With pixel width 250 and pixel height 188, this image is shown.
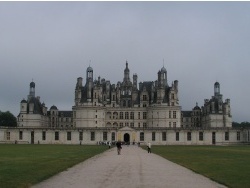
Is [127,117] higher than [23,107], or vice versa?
[23,107]

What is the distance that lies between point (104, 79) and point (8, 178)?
104 meters

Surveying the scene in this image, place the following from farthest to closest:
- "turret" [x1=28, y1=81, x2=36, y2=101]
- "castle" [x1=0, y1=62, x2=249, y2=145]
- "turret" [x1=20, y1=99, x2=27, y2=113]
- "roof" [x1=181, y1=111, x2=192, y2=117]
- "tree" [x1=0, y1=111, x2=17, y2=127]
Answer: "roof" [x1=181, y1=111, x2=192, y2=117] → "tree" [x1=0, y1=111, x2=17, y2=127] → "turret" [x1=28, y1=81, x2=36, y2=101] → "turret" [x1=20, y1=99, x2=27, y2=113] → "castle" [x1=0, y1=62, x2=249, y2=145]

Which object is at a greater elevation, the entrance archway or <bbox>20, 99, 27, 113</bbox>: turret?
<bbox>20, 99, 27, 113</bbox>: turret

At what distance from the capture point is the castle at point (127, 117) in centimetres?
10581

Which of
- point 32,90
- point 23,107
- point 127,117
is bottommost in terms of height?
point 127,117

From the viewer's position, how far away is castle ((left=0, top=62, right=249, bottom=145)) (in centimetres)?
10581

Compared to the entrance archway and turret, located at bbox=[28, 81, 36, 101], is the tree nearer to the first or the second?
turret, located at bbox=[28, 81, 36, 101]

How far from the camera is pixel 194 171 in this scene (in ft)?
80.8


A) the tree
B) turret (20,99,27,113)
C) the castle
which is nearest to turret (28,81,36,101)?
the castle

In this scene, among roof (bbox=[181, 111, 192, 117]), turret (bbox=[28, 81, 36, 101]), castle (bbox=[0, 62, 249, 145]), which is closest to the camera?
castle (bbox=[0, 62, 249, 145])

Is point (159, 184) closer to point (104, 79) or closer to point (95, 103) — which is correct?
point (95, 103)

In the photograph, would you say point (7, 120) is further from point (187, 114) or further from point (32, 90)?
point (187, 114)

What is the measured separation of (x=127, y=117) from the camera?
116688 millimetres

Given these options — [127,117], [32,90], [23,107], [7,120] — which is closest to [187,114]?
[127,117]
